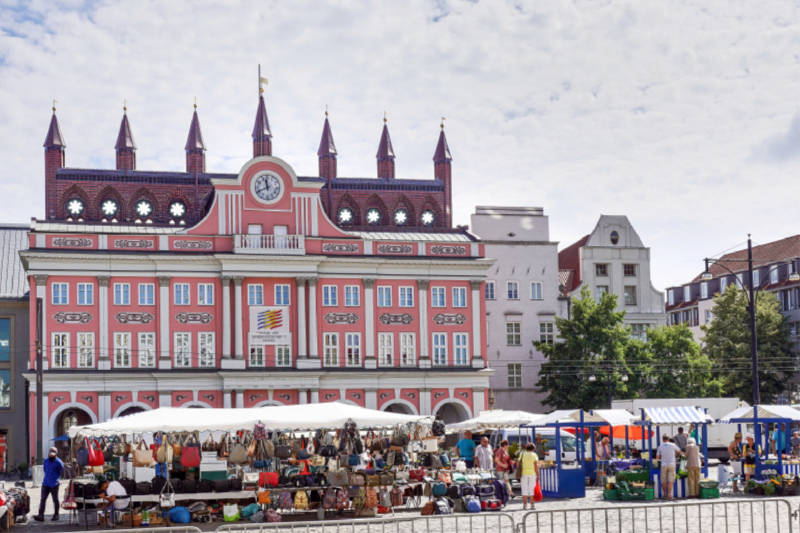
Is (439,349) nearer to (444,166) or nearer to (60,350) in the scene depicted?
(444,166)

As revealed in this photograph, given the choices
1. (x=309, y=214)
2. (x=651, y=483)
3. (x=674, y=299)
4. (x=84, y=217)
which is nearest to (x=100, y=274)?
(x=84, y=217)

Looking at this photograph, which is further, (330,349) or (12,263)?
(12,263)

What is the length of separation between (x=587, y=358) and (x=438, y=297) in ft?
31.5

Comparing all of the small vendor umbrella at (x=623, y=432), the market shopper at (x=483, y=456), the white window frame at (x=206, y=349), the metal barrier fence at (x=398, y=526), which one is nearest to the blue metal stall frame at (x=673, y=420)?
the market shopper at (x=483, y=456)

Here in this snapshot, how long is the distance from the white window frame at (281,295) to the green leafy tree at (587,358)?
16.4m

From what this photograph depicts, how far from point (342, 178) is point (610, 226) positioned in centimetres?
1946

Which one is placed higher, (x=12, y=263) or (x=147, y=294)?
(x=12, y=263)

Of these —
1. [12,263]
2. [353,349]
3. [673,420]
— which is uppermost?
[12,263]

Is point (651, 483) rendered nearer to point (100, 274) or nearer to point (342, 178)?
point (100, 274)

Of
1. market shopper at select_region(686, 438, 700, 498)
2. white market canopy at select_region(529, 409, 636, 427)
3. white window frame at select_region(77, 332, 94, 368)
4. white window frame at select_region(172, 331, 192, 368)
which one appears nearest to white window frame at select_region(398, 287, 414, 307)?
white window frame at select_region(172, 331, 192, 368)

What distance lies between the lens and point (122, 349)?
5719cm

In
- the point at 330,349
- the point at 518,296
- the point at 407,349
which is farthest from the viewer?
the point at 518,296

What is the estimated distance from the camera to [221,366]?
57.6 metres

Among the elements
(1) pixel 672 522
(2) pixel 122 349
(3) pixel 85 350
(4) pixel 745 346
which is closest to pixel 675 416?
(1) pixel 672 522
